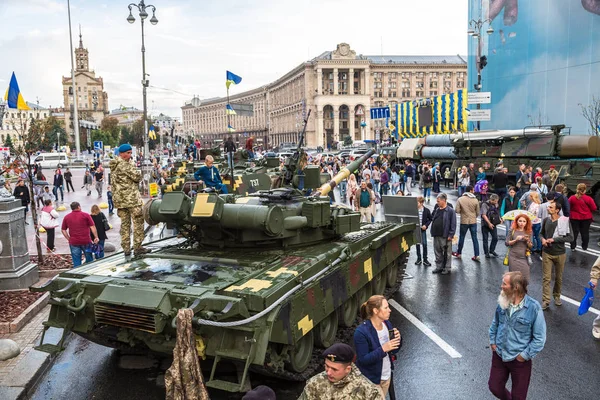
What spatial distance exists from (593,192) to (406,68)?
90628 millimetres

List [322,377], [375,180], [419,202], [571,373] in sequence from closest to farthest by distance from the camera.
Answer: [322,377] → [571,373] → [419,202] → [375,180]

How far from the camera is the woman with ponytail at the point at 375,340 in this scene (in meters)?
5.00

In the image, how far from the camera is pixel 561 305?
388 inches

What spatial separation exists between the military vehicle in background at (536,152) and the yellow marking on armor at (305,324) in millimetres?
16212

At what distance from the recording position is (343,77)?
108 m

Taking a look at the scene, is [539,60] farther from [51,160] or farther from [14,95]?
[51,160]

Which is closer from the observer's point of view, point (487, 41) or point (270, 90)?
point (487, 41)

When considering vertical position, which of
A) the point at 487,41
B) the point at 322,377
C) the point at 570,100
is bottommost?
the point at 322,377

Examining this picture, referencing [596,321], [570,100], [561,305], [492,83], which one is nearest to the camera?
[596,321]

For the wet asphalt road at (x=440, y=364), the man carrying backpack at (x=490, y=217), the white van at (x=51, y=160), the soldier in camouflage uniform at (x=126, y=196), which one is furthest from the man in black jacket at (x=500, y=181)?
the white van at (x=51, y=160)

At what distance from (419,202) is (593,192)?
34.0 feet

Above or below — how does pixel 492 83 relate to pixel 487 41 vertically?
below

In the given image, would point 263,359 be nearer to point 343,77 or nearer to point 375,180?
point 375,180

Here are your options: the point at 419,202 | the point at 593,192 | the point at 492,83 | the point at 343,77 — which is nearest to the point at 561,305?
the point at 419,202
